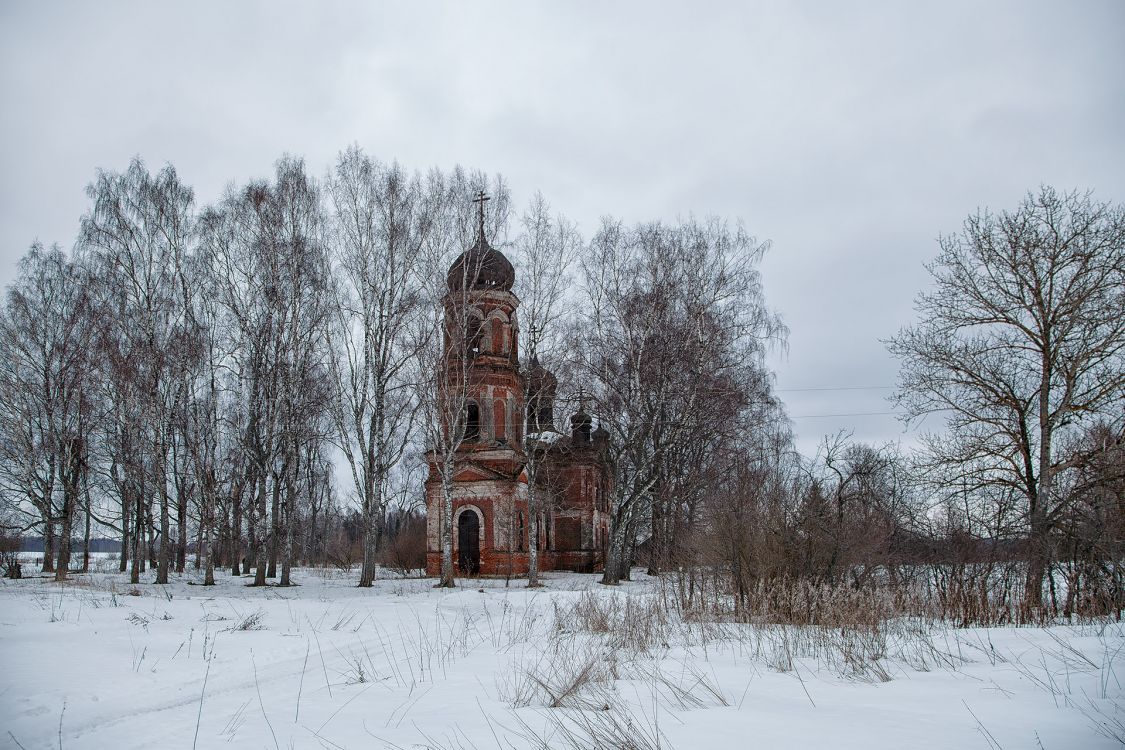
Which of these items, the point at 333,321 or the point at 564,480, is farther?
the point at 564,480

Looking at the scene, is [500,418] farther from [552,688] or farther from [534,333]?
[552,688]

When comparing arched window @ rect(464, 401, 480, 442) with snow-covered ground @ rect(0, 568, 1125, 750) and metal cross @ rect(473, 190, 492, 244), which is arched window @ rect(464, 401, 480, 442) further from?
snow-covered ground @ rect(0, 568, 1125, 750)

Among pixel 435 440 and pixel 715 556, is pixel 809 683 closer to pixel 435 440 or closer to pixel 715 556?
pixel 715 556

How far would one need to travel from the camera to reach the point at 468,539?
2939 cm

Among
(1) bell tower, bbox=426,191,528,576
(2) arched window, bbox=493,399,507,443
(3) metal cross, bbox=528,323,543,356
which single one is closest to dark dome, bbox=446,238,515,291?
(3) metal cross, bbox=528,323,543,356

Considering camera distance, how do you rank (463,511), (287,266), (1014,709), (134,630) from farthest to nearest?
(463,511), (287,266), (134,630), (1014,709)

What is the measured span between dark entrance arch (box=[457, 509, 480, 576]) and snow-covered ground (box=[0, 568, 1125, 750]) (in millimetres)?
19471

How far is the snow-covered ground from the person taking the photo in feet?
14.5

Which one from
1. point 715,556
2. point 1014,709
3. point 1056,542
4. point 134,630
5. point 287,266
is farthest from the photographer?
point 287,266

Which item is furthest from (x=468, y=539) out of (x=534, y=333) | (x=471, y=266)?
(x=471, y=266)

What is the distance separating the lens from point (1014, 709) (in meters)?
4.78

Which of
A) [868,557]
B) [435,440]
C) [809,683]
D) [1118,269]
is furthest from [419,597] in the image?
[1118,269]

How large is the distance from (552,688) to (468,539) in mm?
24392

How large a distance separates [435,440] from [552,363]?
4.26m
